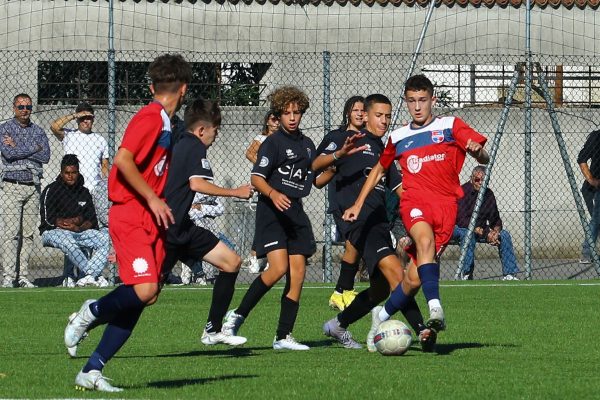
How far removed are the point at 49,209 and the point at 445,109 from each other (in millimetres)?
7768

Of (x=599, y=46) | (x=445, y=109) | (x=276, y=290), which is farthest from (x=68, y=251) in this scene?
(x=599, y=46)

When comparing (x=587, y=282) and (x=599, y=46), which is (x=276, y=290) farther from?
(x=599, y=46)

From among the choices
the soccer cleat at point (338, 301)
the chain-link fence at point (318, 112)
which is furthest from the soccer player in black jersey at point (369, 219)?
the chain-link fence at point (318, 112)

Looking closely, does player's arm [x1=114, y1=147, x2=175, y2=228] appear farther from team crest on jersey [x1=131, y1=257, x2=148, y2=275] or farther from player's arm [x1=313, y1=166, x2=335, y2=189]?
player's arm [x1=313, y1=166, x2=335, y2=189]

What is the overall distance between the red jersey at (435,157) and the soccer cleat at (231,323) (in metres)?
1.58

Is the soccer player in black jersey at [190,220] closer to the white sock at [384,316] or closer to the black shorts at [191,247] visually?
the black shorts at [191,247]

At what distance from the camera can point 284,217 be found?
10.0m

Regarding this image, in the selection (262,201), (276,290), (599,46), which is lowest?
(276,290)

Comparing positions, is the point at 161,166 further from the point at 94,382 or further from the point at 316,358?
the point at 316,358

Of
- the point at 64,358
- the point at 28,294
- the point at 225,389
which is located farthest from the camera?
the point at 28,294

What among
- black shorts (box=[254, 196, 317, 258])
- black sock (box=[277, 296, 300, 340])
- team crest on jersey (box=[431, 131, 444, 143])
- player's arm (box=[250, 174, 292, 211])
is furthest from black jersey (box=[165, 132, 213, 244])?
team crest on jersey (box=[431, 131, 444, 143])

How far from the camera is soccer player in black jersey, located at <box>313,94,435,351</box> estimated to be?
10047 millimetres

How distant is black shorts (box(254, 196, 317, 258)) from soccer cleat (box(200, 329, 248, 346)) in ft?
2.32

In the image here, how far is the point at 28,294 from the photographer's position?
591 inches
